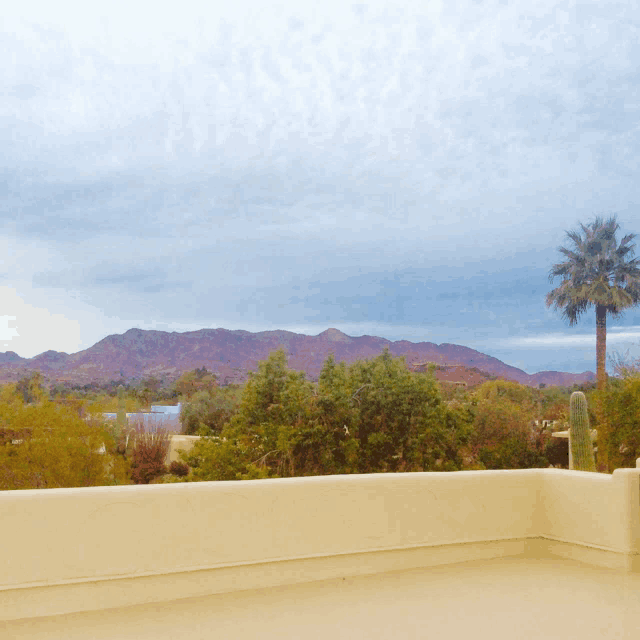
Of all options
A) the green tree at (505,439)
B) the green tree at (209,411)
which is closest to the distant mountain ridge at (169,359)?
the green tree at (209,411)

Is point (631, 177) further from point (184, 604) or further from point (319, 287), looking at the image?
point (184, 604)

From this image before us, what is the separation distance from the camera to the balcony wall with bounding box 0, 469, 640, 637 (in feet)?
14.5

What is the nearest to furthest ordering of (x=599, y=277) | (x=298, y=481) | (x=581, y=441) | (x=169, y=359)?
(x=298, y=481) → (x=581, y=441) → (x=599, y=277) → (x=169, y=359)

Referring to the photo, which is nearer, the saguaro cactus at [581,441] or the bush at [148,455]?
the saguaro cactus at [581,441]

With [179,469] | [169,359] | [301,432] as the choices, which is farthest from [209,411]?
[169,359]

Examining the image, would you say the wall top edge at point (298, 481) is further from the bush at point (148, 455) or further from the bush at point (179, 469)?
the bush at point (179, 469)

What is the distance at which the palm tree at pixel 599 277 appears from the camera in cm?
3016

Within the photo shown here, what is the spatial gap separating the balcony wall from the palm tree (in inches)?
1016

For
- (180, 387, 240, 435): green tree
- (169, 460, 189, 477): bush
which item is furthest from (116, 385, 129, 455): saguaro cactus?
(180, 387, 240, 435): green tree

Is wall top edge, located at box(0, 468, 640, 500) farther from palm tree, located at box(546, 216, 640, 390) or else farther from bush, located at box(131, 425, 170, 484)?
palm tree, located at box(546, 216, 640, 390)

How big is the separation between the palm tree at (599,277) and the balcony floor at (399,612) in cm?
2654

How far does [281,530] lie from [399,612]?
0.95m

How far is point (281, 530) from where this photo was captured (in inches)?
198

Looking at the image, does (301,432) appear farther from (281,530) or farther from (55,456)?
(281,530)
